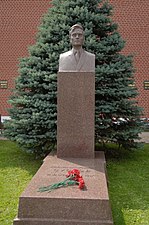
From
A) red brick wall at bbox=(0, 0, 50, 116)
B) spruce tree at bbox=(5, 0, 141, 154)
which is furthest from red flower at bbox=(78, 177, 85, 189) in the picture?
red brick wall at bbox=(0, 0, 50, 116)

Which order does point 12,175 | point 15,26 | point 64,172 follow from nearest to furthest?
1. point 64,172
2. point 12,175
3. point 15,26

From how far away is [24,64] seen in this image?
24.5 ft

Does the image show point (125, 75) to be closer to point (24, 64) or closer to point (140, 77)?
point (24, 64)

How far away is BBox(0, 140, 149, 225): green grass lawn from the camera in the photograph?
14.7 feet

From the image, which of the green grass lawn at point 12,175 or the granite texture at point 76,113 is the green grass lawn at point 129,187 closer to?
the granite texture at point 76,113

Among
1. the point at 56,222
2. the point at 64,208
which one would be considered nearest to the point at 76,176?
the point at 64,208

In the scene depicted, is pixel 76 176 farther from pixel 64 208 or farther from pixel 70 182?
pixel 64 208

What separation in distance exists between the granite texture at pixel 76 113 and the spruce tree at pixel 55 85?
106 cm

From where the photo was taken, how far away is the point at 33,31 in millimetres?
15914

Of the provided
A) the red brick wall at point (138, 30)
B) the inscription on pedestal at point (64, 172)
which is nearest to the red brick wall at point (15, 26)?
the red brick wall at point (138, 30)

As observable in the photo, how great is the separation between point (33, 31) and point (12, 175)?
1115 centimetres

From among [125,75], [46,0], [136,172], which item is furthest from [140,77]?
[136,172]

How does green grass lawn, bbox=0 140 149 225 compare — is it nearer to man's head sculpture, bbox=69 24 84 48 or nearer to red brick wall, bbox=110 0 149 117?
man's head sculpture, bbox=69 24 84 48

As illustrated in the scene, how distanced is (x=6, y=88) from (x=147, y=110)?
7500 millimetres
